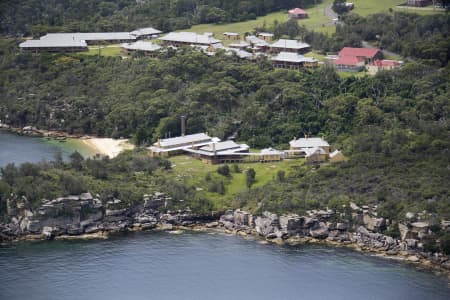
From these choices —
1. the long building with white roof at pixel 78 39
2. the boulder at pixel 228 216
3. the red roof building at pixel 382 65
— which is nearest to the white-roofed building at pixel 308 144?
the boulder at pixel 228 216

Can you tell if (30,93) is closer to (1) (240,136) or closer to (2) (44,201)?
(1) (240,136)

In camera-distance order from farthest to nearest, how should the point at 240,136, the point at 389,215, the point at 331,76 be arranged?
the point at 331,76, the point at 240,136, the point at 389,215

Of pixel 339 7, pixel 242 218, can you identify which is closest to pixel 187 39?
pixel 339 7

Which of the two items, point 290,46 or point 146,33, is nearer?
point 290,46

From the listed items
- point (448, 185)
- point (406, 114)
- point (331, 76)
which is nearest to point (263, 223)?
point (448, 185)

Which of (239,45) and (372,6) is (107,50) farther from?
(372,6)

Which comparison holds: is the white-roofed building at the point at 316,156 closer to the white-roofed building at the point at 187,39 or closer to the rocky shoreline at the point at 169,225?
the rocky shoreline at the point at 169,225

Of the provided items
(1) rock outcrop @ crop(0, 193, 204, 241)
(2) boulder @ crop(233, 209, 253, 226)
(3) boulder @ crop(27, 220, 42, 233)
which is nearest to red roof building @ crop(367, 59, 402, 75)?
(2) boulder @ crop(233, 209, 253, 226)
